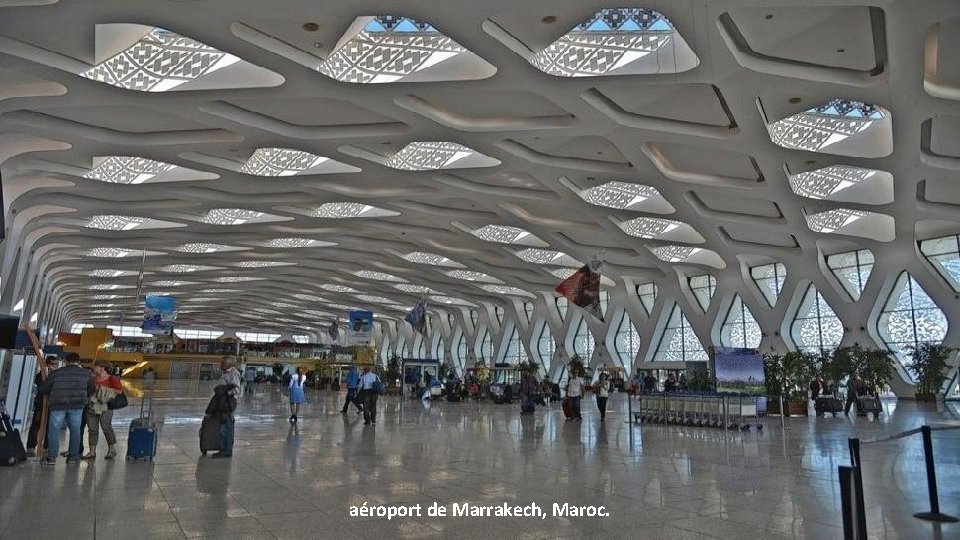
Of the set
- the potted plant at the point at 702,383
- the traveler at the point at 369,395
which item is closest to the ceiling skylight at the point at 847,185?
the potted plant at the point at 702,383

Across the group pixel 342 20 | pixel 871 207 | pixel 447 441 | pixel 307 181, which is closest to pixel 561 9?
pixel 342 20

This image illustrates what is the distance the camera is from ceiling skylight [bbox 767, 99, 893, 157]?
15.6 m

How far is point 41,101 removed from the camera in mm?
12867

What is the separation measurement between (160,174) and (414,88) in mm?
11959

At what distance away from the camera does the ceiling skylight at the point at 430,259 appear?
35656 millimetres

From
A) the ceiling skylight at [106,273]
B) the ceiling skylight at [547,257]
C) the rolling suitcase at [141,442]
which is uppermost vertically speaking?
the ceiling skylight at [106,273]

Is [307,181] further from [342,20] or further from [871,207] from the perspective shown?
[871,207]

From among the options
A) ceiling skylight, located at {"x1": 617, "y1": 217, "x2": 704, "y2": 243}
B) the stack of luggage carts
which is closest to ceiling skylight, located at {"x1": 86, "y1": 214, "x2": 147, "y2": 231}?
ceiling skylight, located at {"x1": 617, "y1": 217, "x2": 704, "y2": 243}

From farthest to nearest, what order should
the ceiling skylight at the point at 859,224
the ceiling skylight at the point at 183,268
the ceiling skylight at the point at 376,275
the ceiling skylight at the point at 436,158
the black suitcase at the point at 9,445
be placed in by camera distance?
the ceiling skylight at the point at 376,275
the ceiling skylight at the point at 183,268
the ceiling skylight at the point at 859,224
the ceiling skylight at the point at 436,158
the black suitcase at the point at 9,445

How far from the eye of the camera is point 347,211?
87.4ft

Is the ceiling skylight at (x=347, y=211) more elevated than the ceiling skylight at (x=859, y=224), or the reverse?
the ceiling skylight at (x=347, y=211)

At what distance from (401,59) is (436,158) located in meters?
6.97

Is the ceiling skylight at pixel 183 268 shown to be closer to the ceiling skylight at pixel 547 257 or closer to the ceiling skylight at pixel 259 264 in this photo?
the ceiling skylight at pixel 259 264

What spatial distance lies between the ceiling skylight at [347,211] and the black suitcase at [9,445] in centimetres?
1898
